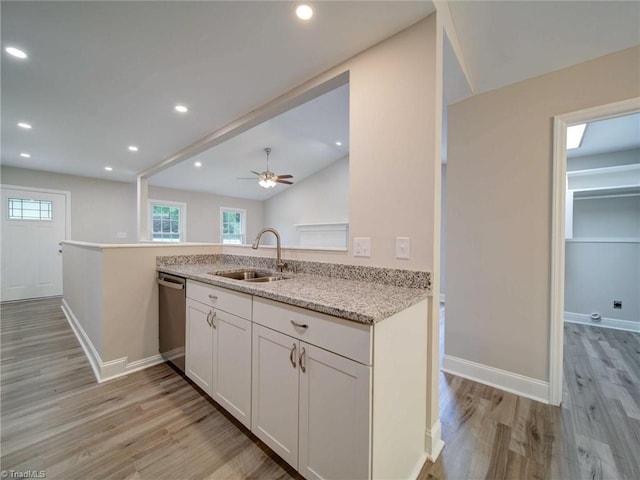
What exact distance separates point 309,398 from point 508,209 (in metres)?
2.04

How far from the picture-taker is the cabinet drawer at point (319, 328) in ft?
3.27

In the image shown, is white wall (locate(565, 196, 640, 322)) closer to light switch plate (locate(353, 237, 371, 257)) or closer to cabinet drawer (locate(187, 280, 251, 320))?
light switch plate (locate(353, 237, 371, 257))

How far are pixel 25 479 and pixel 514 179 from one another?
3503 mm

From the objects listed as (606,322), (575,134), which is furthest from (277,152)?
(606,322)

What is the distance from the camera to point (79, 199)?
5379 millimetres

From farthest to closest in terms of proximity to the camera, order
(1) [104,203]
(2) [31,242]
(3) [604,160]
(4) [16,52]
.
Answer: (1) [104,203] < (2) [31,242] < (3) [604,160] < (4) [16,52]

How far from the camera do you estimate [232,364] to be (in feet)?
5.33

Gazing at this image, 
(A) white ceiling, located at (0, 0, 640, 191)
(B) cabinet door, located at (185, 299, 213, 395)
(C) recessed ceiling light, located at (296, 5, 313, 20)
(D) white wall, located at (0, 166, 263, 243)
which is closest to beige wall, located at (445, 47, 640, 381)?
(A) white ceiling, located at (0, 0, 640, 191)

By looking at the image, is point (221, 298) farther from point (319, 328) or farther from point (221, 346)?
point (319, 328)

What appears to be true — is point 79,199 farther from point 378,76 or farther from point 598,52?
point 598,52

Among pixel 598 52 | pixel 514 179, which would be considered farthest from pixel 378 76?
pixel 598 52

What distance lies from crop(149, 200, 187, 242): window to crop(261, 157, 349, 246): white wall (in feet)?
7.32

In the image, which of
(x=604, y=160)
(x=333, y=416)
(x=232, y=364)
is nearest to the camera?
(x=333, y=416)

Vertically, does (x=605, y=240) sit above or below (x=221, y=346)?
above
